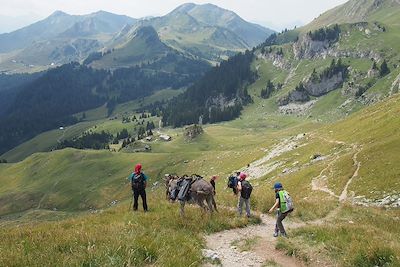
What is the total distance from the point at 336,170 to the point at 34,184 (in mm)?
160674

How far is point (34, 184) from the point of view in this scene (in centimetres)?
18725

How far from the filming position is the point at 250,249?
18.8 m

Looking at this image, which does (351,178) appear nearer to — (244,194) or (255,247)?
(244,194)

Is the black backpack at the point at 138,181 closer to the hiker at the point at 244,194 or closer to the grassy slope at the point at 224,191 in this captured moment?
the grassy slope at the point at 224,191

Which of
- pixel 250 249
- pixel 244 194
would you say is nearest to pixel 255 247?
pixel 250 249

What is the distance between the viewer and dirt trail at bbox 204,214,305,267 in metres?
17.1

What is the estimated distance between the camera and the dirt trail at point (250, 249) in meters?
17.1

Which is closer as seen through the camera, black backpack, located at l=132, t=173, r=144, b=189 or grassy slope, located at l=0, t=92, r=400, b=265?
grassy slope, located at l=0, t=92, r=400, b=265

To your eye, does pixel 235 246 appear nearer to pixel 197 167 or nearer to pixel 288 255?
pixel 288 255

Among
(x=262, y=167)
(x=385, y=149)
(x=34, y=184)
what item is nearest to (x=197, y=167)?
(x=262, y=167)

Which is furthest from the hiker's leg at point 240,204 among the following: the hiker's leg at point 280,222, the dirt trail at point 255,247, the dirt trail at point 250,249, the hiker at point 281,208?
the hiker's leg at point 280,222

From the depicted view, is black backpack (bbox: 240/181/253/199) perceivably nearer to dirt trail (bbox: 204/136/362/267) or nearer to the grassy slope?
dirt trail (bbox: 204/136/362/267)

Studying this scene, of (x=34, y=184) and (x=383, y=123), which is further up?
(x=383, y=123)

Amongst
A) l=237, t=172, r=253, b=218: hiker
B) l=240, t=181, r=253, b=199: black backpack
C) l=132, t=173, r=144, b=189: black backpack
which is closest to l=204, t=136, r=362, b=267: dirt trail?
l=237, t=172, r=253, b=218: hiker
